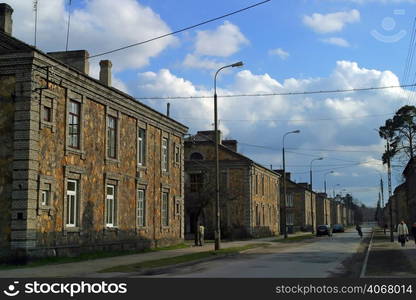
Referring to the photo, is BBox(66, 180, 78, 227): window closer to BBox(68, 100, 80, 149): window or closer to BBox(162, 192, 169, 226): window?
BBox(68, 100, 80, 149): window

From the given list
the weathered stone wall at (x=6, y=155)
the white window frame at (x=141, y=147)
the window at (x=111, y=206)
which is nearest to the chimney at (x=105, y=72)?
the white window frame at (x=141, y=147)

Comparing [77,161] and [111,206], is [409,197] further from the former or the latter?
[77,161]

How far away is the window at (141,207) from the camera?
32.7 m

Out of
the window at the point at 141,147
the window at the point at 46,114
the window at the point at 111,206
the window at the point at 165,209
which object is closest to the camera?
the window at the point at 46,114

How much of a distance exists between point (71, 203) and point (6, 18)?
839 centimetres

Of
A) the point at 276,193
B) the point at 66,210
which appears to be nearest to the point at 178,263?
the point at 66,210

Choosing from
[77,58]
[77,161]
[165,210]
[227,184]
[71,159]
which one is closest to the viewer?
[71,159]

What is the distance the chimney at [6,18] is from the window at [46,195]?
6.51 m

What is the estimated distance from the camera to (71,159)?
82.8ft

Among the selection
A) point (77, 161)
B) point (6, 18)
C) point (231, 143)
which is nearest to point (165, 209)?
point (77, 161)

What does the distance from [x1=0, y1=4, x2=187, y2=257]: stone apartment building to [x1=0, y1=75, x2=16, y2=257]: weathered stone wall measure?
0.04 m

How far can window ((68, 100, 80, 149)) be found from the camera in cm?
2553

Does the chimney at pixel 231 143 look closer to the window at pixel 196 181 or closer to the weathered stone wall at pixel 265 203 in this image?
the weathered stone wall at pixel 265 203

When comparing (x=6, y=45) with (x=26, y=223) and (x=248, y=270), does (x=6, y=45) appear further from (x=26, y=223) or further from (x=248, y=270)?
(x=248, y=270)
